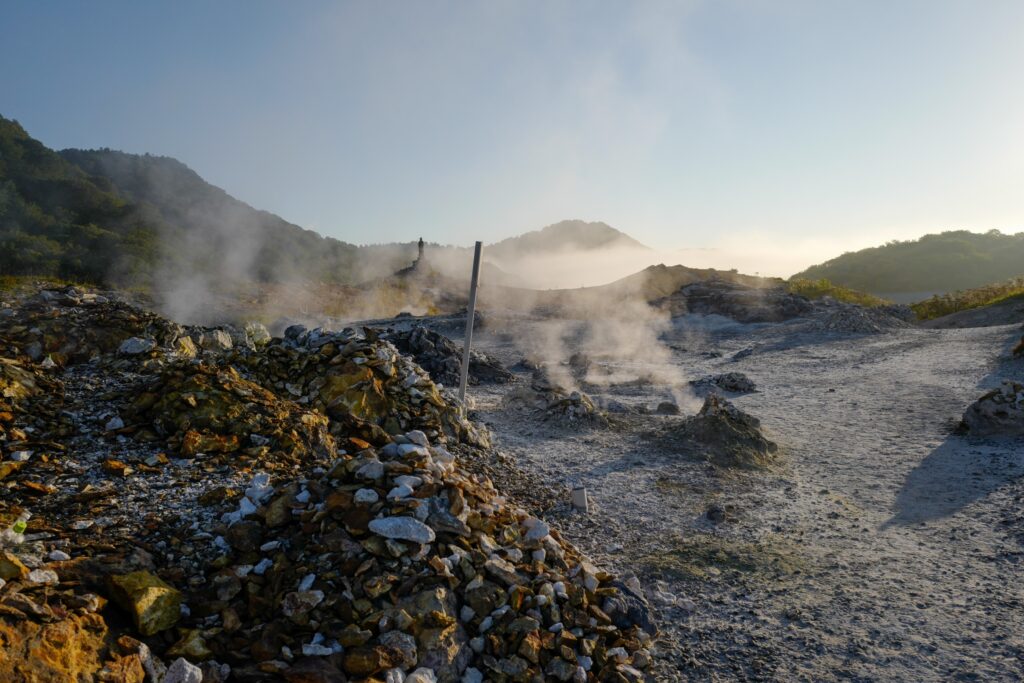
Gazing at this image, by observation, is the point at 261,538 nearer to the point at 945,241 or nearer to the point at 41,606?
the point at 41,606

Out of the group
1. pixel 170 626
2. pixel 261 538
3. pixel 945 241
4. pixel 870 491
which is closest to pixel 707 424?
pixel 870 491

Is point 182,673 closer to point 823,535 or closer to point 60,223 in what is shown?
point 823,535

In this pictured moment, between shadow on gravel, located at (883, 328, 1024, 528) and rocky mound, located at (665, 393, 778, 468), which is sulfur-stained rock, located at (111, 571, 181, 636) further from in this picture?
rocky mound, located at (665, 393, 778, 468)

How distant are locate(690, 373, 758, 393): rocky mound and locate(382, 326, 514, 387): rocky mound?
5135 mm

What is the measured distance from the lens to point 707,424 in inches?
357

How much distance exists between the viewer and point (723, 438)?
875cm

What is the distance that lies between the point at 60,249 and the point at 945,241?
248ft

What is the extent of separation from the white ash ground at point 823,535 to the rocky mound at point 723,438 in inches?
11.8

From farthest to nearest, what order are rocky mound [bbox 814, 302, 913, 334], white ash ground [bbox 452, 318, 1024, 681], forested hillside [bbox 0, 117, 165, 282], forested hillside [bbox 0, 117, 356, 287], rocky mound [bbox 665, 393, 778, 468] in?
forested hillside [bbox 0, 117, 356, 287] < forested hillside [bbox 0, 117, 165, 282] < rocky mound [bbox 814, 302, 913, 334] < rocky mound [bbox 665, 393, 778, 468] < white ash ground [bbox 452, 318, 1024, 681]

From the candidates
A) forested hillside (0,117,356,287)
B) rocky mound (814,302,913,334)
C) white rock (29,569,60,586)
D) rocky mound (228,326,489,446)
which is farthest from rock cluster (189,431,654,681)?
forested hillside (0,117,356,287)

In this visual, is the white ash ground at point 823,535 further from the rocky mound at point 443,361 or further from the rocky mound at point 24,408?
the rocky mound at point 24,408

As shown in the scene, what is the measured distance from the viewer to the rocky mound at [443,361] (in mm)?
14766

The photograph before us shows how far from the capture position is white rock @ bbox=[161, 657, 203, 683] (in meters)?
2.66

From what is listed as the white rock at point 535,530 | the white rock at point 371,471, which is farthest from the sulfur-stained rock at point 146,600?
the white rock at point 535,530
